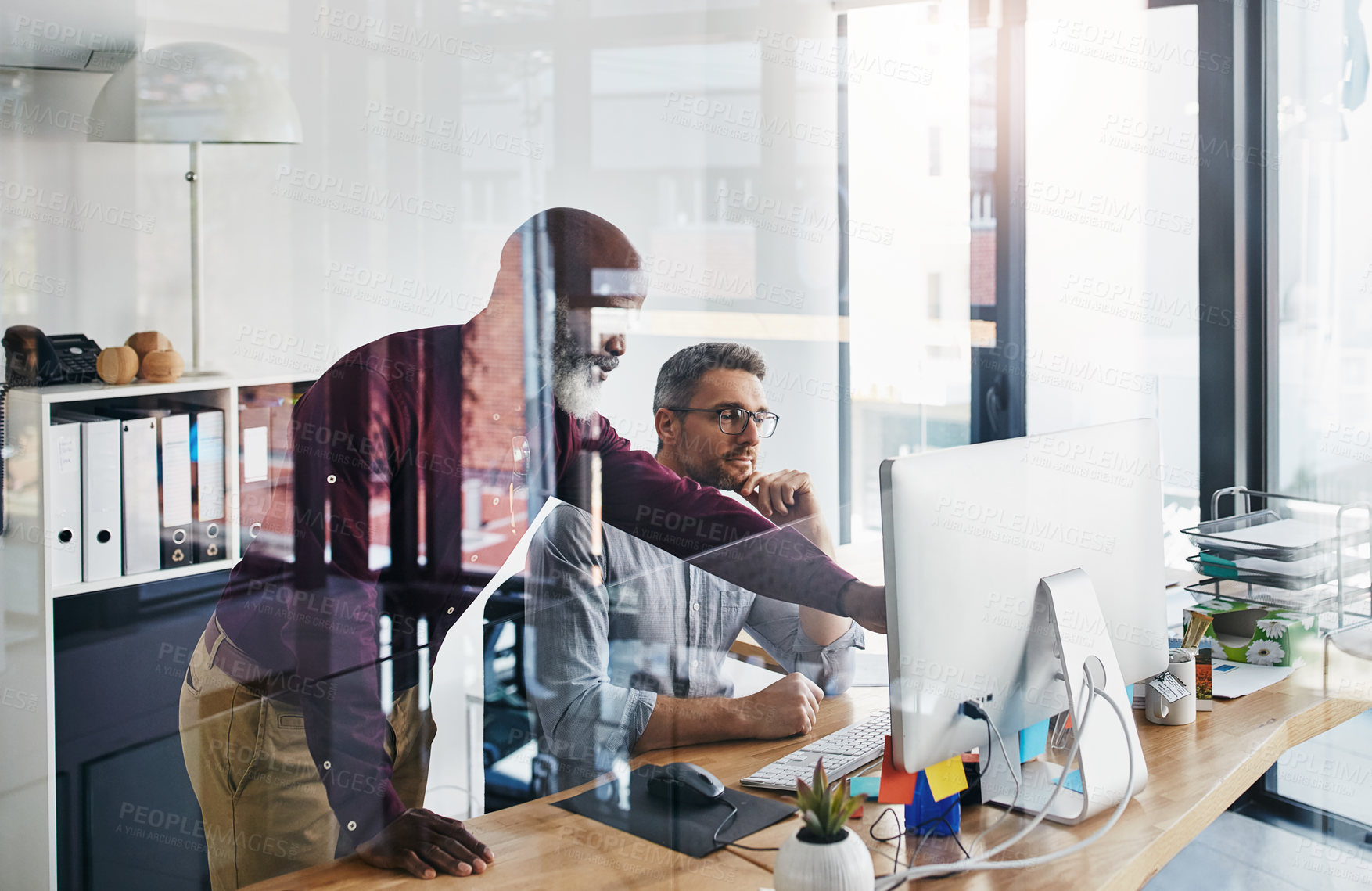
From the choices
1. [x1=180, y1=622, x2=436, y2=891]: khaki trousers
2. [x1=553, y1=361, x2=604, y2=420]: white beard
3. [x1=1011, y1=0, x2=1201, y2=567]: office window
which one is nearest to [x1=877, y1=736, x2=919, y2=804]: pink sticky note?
[x1=180, y1=622, x2=436, y2=891]: khaki trousers

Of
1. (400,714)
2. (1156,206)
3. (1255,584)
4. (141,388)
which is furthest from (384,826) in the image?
(1156,206)

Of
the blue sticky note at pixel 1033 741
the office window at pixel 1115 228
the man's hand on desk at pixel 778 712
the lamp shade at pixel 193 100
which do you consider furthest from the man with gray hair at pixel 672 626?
the office window at pixel 1115 228

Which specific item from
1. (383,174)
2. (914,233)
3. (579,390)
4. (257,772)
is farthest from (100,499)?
(914,233)

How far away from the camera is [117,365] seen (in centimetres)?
146

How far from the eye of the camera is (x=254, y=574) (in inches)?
63.4

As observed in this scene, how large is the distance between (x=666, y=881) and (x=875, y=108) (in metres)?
2.46

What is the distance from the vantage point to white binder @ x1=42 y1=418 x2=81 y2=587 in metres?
1.41

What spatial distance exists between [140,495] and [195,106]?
0.56 meters

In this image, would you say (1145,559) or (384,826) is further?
(1145,559)

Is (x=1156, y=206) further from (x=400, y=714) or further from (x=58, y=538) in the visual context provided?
(x=58, y=538)

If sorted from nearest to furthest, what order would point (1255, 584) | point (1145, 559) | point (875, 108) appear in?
point (1145, 559), point (1255, 584), point (875, 108)

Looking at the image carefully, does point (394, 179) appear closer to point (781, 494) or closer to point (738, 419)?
point (738, 419)

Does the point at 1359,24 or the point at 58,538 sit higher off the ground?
the point at 1359,24

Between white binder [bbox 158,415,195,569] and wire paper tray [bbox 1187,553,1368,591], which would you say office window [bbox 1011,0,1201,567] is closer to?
wire paper tray [bbox 1187,553,1368,591]
